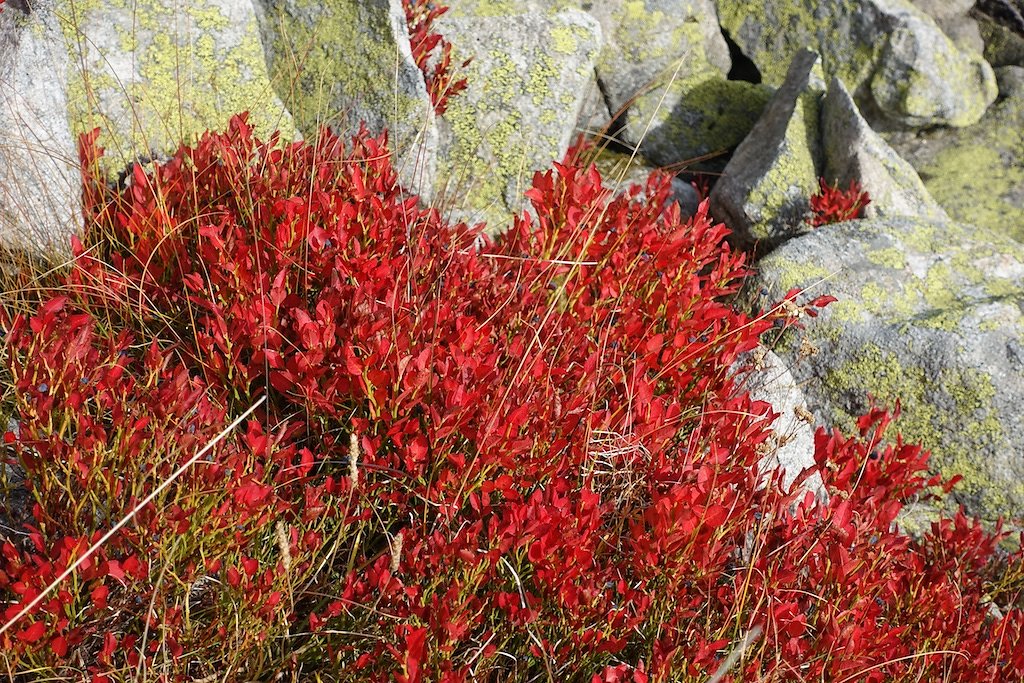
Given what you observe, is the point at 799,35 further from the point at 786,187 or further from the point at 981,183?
the point at 786,187

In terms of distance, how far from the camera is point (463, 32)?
4668 mm

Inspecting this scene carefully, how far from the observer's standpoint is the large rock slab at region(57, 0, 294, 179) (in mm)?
3795

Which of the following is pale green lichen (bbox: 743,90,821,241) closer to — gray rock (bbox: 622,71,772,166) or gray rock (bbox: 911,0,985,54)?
gray rock (bbox: 622,71,772,166)

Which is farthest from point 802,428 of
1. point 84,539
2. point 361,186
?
point 84,539

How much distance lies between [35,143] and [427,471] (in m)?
2.20

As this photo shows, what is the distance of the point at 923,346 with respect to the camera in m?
3.99

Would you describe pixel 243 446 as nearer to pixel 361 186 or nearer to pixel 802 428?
pixel 361 186

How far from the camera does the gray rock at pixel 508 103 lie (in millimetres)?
4488

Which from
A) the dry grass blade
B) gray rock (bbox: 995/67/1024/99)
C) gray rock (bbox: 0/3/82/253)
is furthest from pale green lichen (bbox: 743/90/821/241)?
the dry grass blade

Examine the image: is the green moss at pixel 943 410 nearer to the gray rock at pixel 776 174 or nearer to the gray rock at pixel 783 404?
the gray rock at pixel 783 404

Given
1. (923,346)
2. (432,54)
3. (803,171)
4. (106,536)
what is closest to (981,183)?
(803,171)

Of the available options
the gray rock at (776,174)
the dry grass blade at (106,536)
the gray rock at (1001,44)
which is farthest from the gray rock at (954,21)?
the dry grass blade at (106,536)

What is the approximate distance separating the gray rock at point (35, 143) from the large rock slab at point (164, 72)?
0.12 metres

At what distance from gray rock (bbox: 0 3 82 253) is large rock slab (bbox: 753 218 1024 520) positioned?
3.15 m
